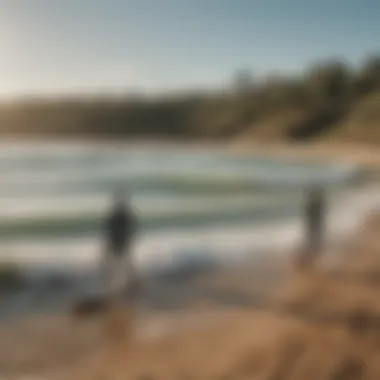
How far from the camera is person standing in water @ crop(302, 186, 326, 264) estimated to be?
3271mm

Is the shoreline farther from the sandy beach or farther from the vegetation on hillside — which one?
the sandy beach

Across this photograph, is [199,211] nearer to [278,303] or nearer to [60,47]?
[278,303]

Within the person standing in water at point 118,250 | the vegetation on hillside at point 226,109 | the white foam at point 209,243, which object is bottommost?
the white foam at point 209,243

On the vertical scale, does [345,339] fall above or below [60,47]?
below

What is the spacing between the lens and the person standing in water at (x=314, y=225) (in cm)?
327

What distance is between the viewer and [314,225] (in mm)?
3459

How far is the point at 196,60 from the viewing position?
98.3 inches

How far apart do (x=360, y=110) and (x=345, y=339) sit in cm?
164

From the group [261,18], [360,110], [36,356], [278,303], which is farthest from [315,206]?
[36,356]

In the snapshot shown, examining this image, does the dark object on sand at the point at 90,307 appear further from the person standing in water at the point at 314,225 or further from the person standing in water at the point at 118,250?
the person standing in water at the point at 314,225

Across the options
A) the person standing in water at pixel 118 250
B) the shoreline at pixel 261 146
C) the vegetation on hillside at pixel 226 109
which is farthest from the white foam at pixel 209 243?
the vegetation on hillside at pixel 226 109

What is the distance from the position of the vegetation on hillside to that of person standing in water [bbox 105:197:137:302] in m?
0.39

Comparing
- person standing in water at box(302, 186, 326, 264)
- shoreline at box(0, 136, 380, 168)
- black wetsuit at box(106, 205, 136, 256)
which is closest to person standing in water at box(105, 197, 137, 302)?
black wetsuit at box(106, 205, 136, 256)

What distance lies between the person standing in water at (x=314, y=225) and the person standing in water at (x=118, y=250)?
106cm
